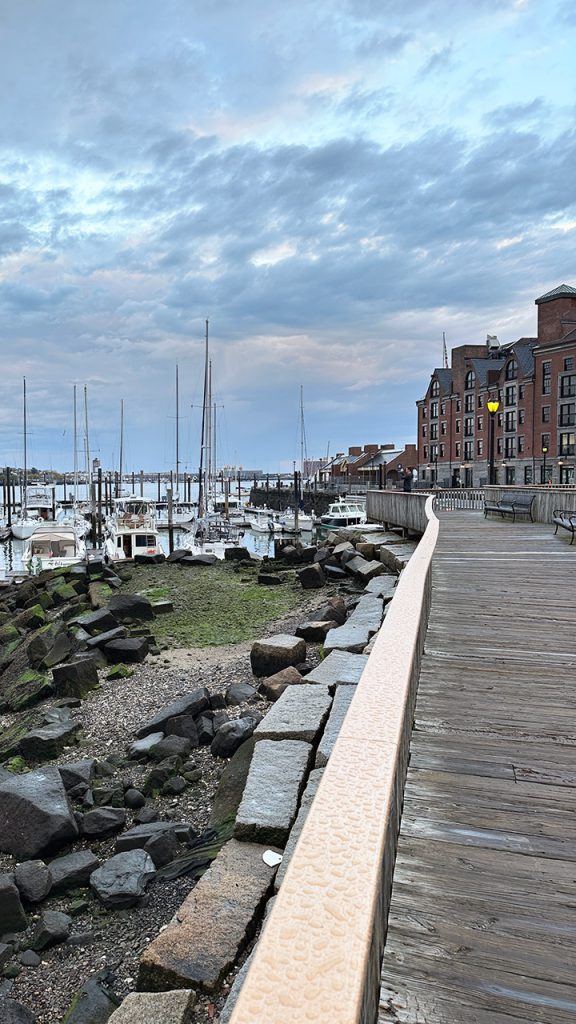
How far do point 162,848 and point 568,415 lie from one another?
67.9 metres

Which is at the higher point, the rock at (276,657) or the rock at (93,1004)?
the rock at (276,657)

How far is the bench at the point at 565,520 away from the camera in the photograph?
48.3 feet

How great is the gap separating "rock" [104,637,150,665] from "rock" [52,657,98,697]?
4.91 feet

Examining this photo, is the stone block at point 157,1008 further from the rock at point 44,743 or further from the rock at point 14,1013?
the rock at point 44,743

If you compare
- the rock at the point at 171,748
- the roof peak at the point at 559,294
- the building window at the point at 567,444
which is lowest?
the rock at the point at 171,748

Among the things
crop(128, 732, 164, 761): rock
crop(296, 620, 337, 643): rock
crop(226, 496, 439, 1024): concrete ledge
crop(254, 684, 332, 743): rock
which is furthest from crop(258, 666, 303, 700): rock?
crop(226, 496, 439, 1024): concrete ledge

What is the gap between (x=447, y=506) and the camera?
30.2 m

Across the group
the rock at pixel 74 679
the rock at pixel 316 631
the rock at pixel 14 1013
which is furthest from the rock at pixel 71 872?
the rock at pixel 316 631

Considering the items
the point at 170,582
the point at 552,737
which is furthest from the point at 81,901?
the point at 170,582

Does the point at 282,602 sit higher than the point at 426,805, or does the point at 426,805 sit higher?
the point at 426,805

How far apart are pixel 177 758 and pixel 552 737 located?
5.34 meters

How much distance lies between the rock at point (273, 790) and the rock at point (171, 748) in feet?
6.51

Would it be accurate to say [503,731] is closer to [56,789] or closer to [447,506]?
[56,789]

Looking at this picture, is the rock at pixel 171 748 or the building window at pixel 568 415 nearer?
the rock at pixel 171 748
